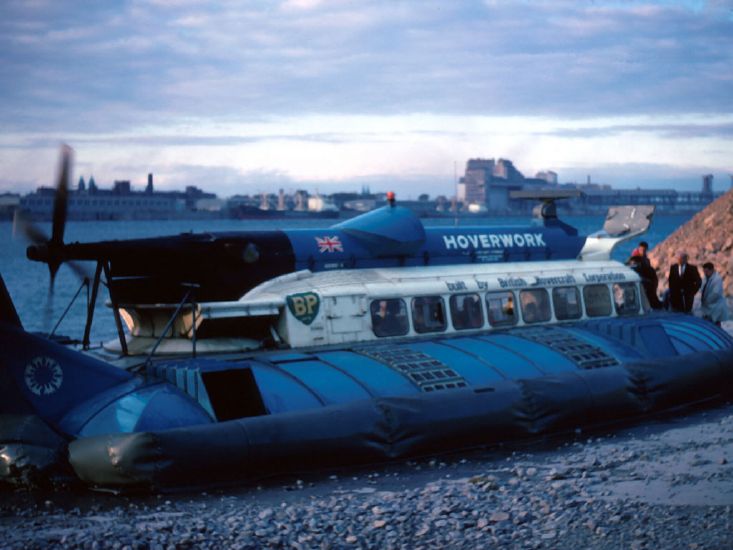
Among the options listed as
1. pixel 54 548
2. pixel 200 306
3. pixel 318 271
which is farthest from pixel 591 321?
pixel 54 548

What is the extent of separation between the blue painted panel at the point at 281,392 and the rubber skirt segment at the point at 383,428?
0.74 ft

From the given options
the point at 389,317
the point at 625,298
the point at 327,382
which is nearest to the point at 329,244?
the point at 389,317

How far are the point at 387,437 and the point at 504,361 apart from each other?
2.71m

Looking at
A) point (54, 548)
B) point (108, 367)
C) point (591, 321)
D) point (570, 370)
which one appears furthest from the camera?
point (591, 321)

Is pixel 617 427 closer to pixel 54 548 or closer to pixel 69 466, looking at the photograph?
pixel 69 466

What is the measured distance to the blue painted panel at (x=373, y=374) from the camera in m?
14.9

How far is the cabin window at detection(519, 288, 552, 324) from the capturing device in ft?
59.9

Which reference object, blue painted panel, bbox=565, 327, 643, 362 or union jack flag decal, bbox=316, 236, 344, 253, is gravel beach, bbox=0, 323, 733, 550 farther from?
union jack flag decal, bbox=316, 236, 344, 253

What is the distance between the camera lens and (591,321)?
18906 mm

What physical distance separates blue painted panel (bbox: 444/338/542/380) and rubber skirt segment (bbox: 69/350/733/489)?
0.93 ft

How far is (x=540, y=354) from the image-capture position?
55.5 ft

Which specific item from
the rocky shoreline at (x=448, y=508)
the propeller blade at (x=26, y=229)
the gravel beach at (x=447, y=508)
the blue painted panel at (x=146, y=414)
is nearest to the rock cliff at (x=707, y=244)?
the gravel beach at (x=447, y=508)

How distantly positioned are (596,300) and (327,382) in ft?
21.5

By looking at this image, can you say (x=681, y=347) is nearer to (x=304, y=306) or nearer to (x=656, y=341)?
(x=656, y=341)
